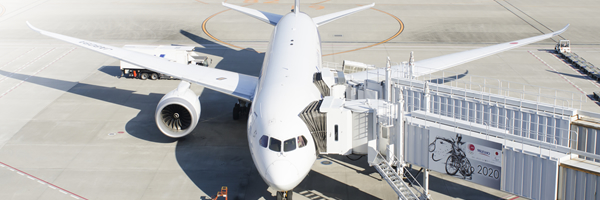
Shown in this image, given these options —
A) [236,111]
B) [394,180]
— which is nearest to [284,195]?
[394,180]

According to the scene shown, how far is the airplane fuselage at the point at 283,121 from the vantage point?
56.9 feet

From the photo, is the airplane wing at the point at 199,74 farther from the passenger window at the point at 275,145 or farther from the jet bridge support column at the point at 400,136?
the jet bridge support column at the point at 400,136

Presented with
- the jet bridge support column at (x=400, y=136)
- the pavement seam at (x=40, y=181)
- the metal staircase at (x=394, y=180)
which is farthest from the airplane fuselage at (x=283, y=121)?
the pavement seam at (x=40, y=181)

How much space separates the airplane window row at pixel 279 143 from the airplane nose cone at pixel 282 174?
519 mm

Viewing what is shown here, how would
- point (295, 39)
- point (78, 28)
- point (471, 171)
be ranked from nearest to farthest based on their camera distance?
point (471, 171), point (295, 39), point (78, 28)

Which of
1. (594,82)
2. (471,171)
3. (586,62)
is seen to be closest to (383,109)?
(471,171)

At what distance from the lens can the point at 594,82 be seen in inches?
1345

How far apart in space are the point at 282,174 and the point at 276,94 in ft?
13.4

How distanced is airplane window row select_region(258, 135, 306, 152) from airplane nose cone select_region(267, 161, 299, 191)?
0.52 meters

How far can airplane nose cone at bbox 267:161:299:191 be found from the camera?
17062mm

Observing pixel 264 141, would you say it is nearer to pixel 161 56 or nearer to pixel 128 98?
pixel 128 98

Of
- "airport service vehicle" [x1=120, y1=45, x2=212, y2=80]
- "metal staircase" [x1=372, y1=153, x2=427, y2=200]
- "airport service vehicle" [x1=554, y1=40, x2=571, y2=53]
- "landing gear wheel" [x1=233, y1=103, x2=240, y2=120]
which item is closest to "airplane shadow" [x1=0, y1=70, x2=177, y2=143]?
"airport service vehicle" [x1=120, y1=45, x2=212, y2=80]

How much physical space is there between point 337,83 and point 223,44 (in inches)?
877

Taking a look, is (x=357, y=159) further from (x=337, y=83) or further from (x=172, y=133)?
(x=172, y=133)
